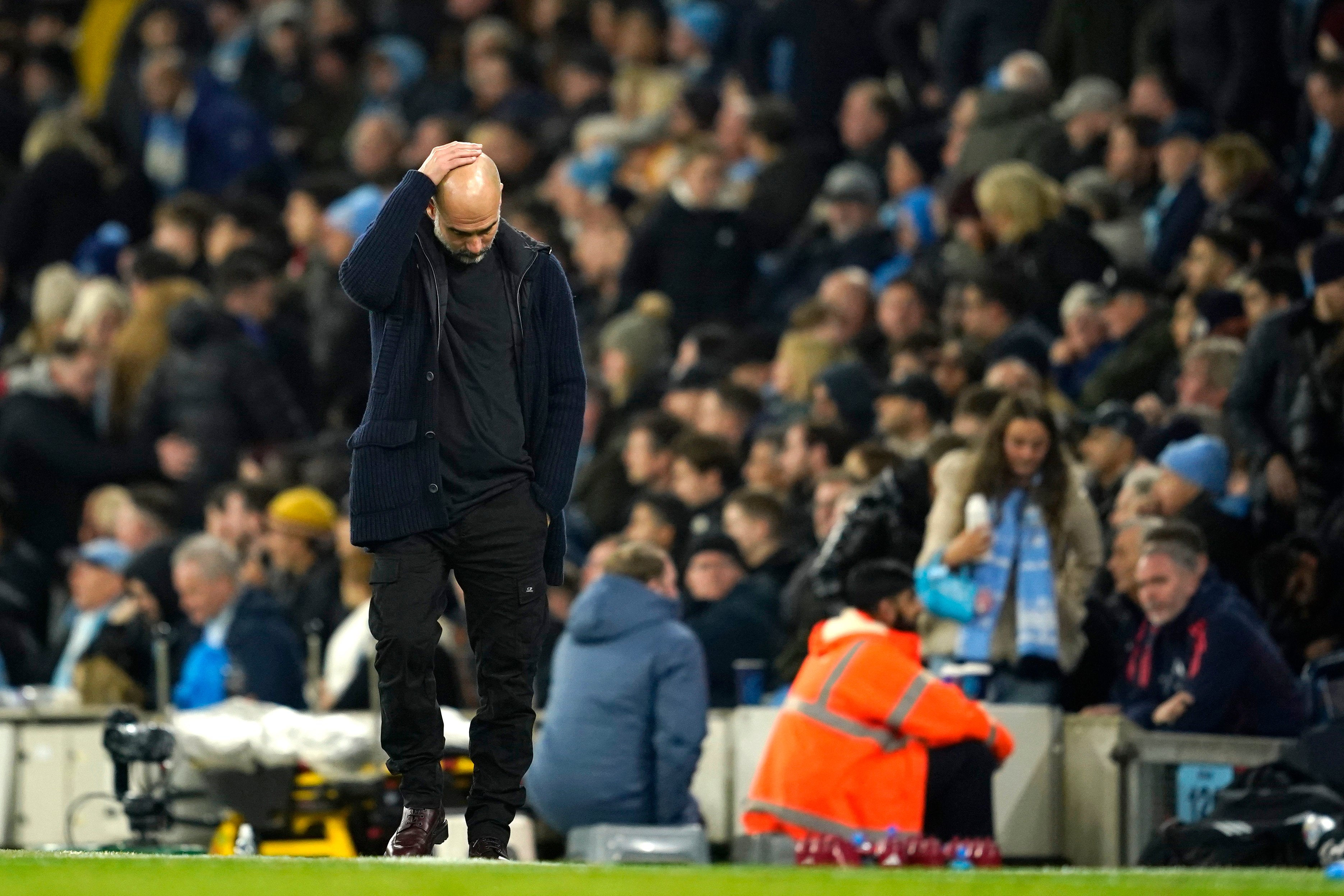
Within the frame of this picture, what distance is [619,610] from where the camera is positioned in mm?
11133

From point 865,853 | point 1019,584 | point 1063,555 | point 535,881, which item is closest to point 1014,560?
point 1019,584

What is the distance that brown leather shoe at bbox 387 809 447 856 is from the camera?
777cm

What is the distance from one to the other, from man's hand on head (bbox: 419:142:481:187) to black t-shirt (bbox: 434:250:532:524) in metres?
0.28

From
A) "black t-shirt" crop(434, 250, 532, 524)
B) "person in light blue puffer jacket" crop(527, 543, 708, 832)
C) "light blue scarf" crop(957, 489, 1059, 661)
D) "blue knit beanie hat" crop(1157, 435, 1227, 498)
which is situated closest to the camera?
"black t-shirt" crop(434, 250, 532, 524)

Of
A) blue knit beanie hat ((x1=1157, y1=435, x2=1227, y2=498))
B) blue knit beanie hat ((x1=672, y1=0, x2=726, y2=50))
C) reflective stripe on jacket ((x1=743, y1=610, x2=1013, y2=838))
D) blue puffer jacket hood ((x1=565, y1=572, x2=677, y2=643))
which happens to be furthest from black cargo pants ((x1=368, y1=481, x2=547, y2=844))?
blue knit beanie hat ((x1=672, y1=0, x2=726, y2=50))

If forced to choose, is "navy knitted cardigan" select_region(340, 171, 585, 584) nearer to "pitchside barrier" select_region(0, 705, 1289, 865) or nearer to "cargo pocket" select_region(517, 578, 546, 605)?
"cargo pocket" select_region(517, 578, 546, 605)

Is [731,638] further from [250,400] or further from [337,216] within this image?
[337,216]

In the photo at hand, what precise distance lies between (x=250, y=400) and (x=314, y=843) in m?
6.08

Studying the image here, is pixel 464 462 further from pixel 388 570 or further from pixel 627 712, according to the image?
pixel 627 712

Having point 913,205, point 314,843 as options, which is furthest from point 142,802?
point 913,205

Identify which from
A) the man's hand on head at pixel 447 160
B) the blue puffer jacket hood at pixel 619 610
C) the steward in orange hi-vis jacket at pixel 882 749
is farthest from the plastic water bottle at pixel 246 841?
the man's hand on head at pixel 447 160

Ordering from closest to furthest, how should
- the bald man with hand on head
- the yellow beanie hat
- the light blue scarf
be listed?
the bald man with hand on head → the light blue scarf → the yellow beanie hat

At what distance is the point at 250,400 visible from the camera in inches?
631

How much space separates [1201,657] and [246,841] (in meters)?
3.72
